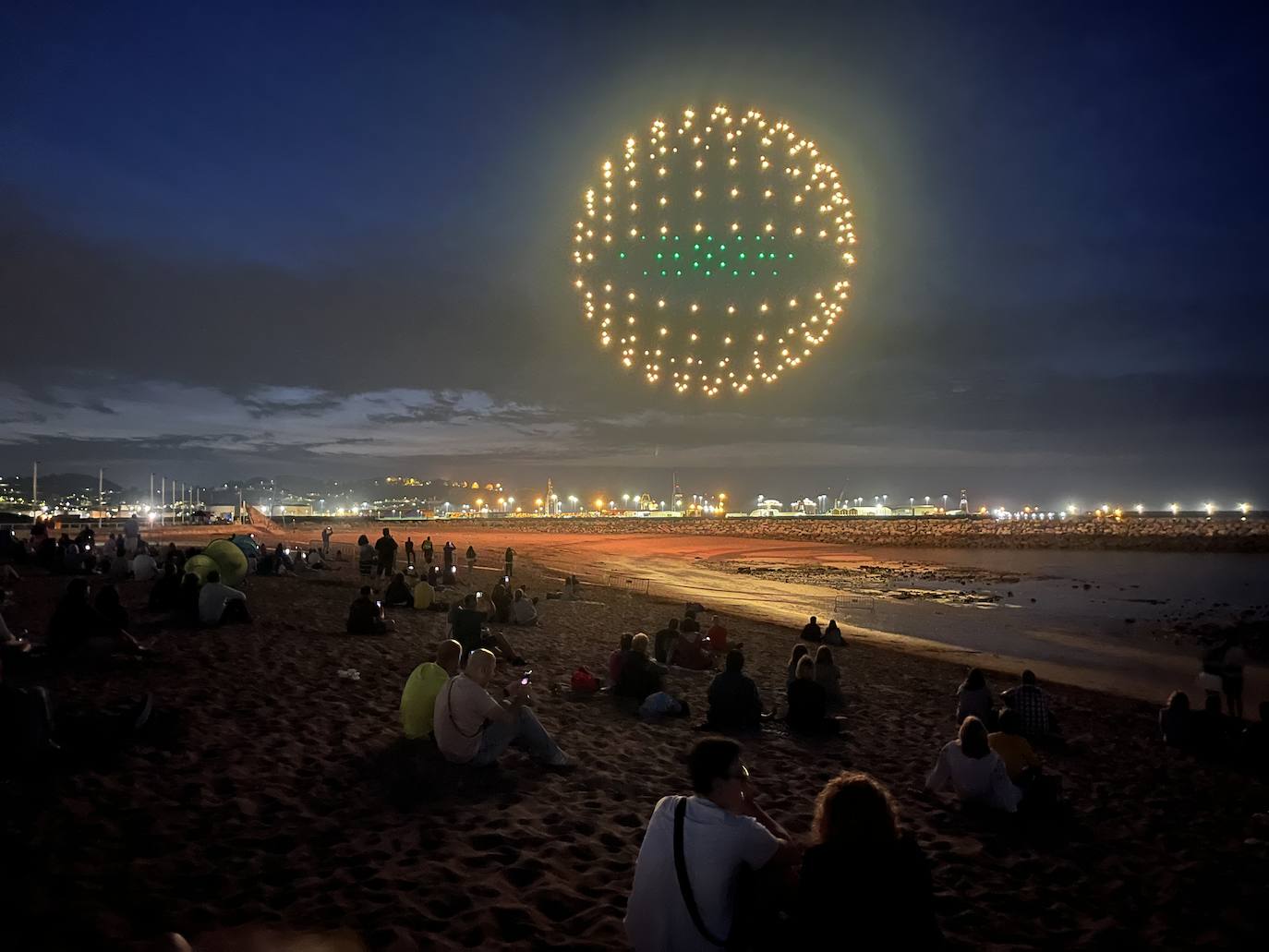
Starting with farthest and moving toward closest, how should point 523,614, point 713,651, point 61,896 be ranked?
point 523,614 → point 713,651 → point 61,896

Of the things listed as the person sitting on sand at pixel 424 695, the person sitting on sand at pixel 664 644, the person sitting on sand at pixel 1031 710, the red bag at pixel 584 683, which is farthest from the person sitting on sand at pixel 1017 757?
the person sitting on sand at pixel 664 644

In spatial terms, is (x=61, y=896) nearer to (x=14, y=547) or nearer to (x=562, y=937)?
(x=562, y=937)

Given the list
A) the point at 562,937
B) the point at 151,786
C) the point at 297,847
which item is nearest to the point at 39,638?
the point at 151,786

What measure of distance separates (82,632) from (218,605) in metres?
2.94

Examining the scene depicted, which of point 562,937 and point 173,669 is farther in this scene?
point 173,669

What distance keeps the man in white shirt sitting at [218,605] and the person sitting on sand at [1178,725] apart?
14.5 m

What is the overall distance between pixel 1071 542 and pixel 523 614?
84159 millimetres

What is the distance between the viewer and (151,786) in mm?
5582

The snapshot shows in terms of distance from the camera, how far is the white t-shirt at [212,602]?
11891mm

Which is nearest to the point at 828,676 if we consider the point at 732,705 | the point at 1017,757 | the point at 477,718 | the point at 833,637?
the point at 732,705

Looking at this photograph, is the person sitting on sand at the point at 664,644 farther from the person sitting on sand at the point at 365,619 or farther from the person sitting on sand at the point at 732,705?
the person sitting on sand at the point at 365,619

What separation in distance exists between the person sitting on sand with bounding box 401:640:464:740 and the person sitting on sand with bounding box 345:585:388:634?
18.7ft

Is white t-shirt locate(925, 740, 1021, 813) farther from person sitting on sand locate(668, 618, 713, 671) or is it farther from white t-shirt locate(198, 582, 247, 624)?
white t-shirt locate(198, 582, 247, 624)

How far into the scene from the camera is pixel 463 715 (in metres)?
6.34
